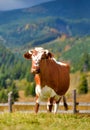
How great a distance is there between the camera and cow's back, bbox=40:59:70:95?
45.7 ft

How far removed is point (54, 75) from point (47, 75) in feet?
1.23

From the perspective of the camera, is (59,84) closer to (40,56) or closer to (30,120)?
(40,56)

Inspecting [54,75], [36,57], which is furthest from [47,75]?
[36,57]

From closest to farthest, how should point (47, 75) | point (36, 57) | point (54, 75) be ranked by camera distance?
point (36, 57) → point (47, 75) → point (54, 75)

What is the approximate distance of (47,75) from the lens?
14039 mm

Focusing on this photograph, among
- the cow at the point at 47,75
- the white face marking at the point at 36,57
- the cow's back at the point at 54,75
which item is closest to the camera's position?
the white face marking at the point at 36,57

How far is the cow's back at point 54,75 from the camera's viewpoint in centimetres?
1393

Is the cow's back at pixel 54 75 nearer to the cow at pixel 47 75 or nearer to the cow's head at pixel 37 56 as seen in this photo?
the cow at pixel 47 75

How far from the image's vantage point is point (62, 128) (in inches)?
382

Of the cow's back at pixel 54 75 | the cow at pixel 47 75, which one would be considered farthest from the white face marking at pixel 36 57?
the cow's back at pixel 54 75

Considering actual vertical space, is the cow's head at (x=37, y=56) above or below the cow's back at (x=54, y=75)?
above

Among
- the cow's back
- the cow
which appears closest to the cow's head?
the cow

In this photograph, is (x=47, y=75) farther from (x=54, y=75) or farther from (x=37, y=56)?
(x=37, y=56)

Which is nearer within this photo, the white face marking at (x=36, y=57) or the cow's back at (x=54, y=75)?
the white face marking at (x=36, y=57)
